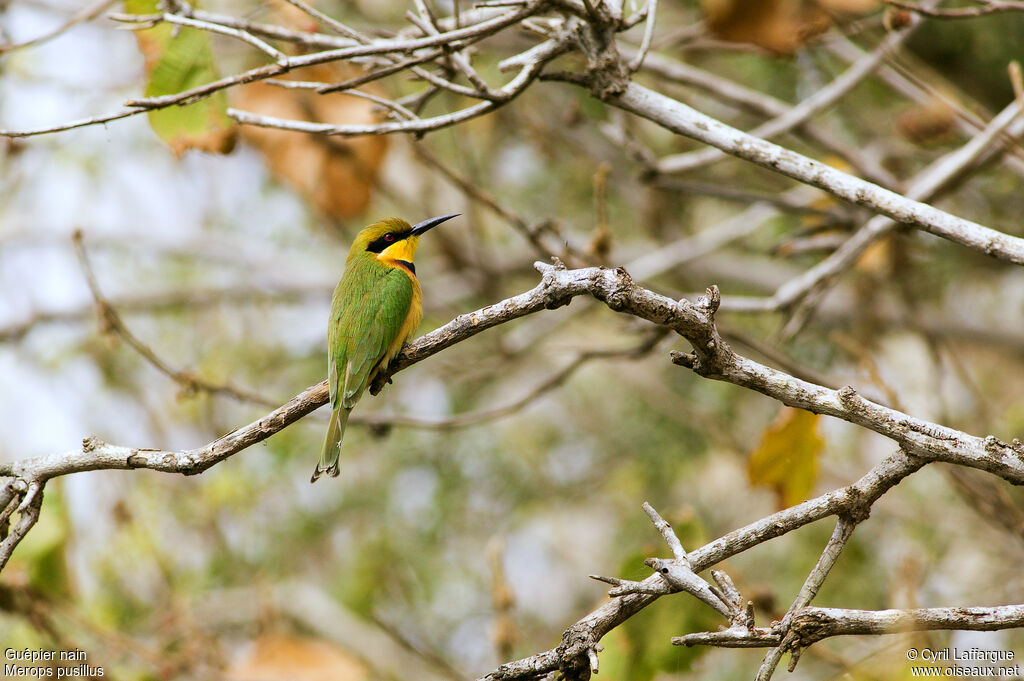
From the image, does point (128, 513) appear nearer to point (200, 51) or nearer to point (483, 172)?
point (200, 51)

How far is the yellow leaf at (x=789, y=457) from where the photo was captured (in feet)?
8.97

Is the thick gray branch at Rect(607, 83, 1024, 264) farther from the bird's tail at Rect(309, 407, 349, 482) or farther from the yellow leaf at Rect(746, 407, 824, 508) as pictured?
the bird's tail at Rect(309, 407, 349, 482)

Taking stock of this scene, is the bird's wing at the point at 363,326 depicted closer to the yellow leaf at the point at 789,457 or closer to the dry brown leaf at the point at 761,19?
the yellow leaf at the point at 789,457

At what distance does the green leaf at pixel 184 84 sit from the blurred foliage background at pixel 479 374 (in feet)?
3.11

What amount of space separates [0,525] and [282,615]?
10.2 feet

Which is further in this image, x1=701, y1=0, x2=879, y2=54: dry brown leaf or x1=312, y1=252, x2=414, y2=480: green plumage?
x1=701, y1=0, x2=879, y2=54: dry brown leaf

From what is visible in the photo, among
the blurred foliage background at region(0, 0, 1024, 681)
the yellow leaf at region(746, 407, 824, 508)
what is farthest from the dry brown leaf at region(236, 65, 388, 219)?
the yellow leaf at region(746, 407, 824, 508)

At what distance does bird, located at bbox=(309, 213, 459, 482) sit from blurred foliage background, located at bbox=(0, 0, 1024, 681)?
488mm

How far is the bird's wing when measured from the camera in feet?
9.41

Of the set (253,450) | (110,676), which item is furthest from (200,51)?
(253,450)

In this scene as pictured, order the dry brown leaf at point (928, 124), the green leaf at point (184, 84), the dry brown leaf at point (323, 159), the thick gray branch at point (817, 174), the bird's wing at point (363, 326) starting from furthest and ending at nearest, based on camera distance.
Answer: the dry brown leaf at point (323, 159), the dry brown leaf at point (928, 124), the bird's wing at point (363, 326), the green leaf at point (184, 84), the thick gray branch at point (817, 174)

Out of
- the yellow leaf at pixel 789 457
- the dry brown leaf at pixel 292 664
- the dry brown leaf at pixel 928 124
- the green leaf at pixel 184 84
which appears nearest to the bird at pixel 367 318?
the green leaf at pixel 184 84

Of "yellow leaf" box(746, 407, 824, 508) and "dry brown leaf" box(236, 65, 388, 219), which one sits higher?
"dry brown leaf" box(236, 65, 388, 219)

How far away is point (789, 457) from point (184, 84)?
202cm
